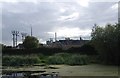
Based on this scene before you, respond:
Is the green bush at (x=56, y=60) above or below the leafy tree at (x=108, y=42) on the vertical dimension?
below

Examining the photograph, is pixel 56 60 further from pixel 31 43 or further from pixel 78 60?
pixel 31 43

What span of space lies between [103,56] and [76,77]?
490 inches

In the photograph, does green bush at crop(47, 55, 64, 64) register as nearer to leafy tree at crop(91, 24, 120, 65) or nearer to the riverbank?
leafy tree at crop(91, 24, 120, 65)

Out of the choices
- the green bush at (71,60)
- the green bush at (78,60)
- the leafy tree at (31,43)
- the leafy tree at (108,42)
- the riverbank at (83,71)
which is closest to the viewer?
the riverbank at (83,71)

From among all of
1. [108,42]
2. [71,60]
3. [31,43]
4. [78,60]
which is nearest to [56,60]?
[71,60]

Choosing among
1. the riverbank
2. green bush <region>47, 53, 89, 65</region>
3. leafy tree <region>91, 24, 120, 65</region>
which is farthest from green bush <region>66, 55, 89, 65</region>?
the riverbank

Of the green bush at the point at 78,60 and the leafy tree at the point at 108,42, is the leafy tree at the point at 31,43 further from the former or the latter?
the leafy tree at the point at 108,42

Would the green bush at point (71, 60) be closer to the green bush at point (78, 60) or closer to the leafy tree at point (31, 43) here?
the green bush at point (78, 60)

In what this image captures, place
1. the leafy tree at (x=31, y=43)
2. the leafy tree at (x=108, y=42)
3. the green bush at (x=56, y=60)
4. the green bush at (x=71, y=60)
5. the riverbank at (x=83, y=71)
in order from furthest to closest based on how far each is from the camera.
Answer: the leafy tree at (x=31, y=43) < the green bush at (x=56, y=60) < the green bush at (x=71, y=60) < the leafy tree at (x=108, y=42) < the riverbank at (x=83, y=71)

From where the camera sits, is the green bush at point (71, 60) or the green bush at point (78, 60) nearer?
the green bush at point (78, 60)

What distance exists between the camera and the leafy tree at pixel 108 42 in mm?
27328

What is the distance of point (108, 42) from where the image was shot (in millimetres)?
27828

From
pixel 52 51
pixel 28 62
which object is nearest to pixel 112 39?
pixel 28 62

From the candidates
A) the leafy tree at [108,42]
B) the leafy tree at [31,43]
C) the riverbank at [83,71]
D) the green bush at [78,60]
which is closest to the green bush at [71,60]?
the green bush at [78,60]
